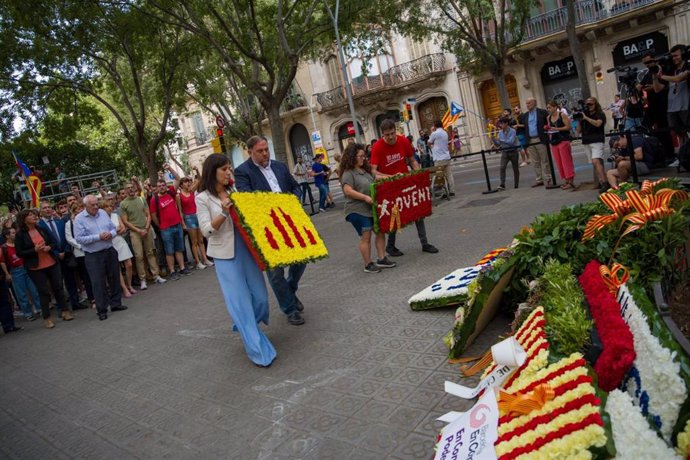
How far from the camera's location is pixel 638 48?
25.7 meters

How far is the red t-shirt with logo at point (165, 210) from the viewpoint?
443 inches

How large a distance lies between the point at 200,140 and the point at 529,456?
2025 inches

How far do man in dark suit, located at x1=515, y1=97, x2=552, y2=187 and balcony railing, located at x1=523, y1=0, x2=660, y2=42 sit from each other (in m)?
16.8

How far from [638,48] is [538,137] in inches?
706

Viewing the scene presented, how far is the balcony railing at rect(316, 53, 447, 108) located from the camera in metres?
33.3

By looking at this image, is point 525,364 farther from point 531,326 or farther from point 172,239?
point 172,239

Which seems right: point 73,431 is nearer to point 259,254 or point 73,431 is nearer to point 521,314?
point 259,254

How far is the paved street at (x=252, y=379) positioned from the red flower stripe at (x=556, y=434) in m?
0.86

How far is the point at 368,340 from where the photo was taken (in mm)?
5145

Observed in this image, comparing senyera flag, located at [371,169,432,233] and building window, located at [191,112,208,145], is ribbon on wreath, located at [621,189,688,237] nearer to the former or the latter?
senyera flag, located at [371,169,432,233]

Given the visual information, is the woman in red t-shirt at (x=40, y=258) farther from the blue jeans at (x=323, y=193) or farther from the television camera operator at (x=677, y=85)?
the television camera operator at (x=677, y=85)

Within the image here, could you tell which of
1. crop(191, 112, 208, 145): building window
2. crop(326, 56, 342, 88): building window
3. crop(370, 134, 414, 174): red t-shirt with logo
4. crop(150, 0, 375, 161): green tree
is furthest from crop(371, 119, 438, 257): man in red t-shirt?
crop(191, 112, 208, 145): building window

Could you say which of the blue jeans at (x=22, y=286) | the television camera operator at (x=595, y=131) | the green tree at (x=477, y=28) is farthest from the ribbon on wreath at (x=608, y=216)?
the green tree at (x=477, y=28)

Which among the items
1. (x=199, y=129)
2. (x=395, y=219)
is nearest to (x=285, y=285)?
(x=395, y=219)
